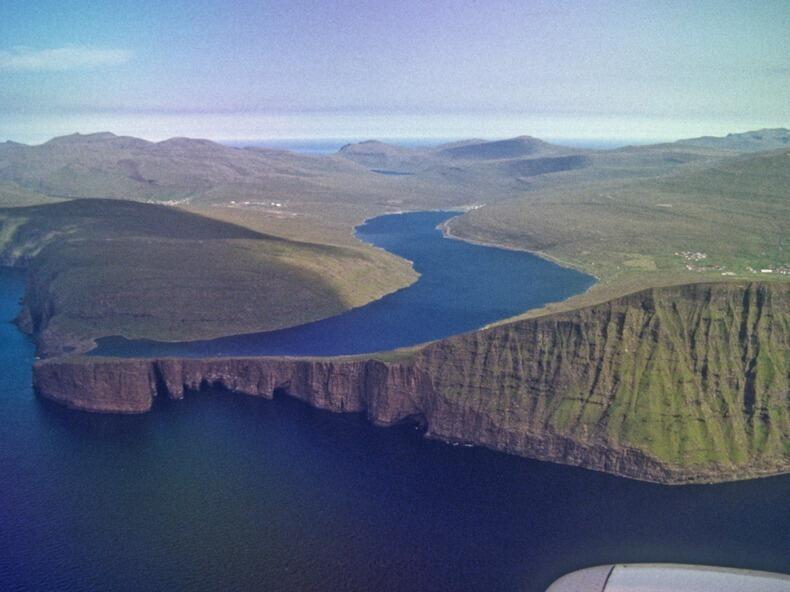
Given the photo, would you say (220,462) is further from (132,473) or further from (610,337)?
(610,337)

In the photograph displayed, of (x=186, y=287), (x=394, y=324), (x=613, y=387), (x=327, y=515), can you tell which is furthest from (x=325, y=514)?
(x=186, y=287)

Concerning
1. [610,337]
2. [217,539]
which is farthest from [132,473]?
[610,337]

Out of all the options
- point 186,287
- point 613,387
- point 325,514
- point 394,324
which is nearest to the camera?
point 325,514

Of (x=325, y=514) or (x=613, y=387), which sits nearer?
(x=325, y=514)

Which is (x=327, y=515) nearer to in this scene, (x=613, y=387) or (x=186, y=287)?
(x=613, y=387)

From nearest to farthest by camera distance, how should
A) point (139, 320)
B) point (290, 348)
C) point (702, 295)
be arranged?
point (702, 295) → point (290, 348) → point (139, 320)

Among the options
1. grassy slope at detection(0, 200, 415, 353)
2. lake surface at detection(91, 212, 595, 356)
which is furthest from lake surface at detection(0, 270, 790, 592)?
grassy slope at detection(0, 200, 415, 353)
